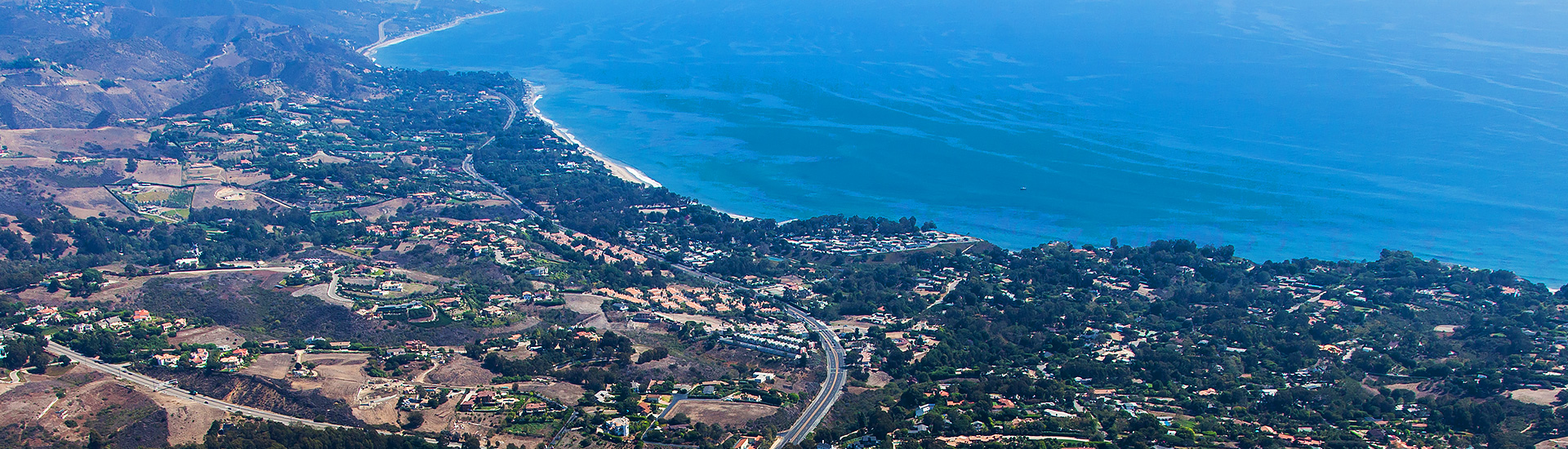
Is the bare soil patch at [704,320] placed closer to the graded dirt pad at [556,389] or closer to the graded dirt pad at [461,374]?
the graded dirt pad at [556,389]

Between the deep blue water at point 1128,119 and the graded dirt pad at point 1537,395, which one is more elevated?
the deep blue water at point 1128,119

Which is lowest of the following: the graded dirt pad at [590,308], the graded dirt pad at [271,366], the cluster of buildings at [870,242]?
the graded dirt pad at [271,366]

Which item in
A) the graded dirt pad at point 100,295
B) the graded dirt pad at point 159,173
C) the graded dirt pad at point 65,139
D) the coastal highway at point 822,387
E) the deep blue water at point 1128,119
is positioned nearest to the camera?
the coastal highway at point 822,387

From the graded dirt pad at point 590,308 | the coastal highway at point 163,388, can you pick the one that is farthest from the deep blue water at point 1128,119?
the coastal highway at point 163,388

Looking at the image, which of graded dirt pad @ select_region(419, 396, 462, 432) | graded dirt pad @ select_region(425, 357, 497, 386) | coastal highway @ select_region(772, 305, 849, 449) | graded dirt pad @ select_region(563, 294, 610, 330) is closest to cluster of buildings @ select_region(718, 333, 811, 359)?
coastal highway @ select_region(772, 305, 849, 449)

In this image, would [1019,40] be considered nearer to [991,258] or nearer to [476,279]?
[991,258]

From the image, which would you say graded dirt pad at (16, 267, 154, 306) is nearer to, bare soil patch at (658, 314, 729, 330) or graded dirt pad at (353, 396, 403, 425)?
graded dirt pad at (353, 396, 403, 425)

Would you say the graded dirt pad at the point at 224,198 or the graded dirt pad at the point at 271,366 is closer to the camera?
the graded dirt pad at the point at 271,366

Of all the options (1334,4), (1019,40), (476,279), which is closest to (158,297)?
(476,279)
